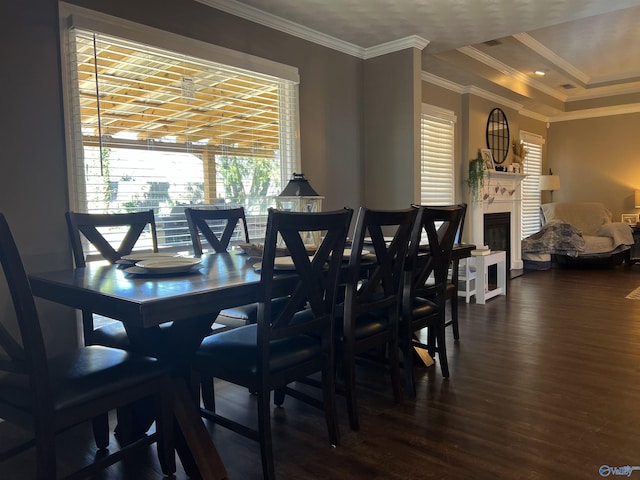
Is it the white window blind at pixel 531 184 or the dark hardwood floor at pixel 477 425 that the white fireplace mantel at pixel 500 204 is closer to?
the white window blind at pixel 531 184

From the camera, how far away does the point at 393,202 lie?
4645 mm

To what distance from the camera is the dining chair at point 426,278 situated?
2.59 m

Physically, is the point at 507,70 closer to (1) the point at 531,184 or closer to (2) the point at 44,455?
(1) the point at 531,184

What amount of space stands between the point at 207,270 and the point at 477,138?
17.4 feet

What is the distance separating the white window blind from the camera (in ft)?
26.1

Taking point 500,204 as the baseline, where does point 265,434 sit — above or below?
below

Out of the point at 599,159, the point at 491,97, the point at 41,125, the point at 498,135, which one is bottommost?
the point at 41,125

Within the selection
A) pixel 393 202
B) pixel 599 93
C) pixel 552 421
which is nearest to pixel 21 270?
pixel 552 421

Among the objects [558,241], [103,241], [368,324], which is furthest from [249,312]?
[558,241]

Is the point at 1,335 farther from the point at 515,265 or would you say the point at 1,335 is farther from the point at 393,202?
the point at 515,265

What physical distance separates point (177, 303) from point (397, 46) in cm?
374

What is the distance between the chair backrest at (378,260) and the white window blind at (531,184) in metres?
6.20

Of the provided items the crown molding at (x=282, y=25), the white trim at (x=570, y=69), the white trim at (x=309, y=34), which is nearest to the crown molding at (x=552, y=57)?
the white trim at (x=570, y=69)

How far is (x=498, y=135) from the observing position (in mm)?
6863
